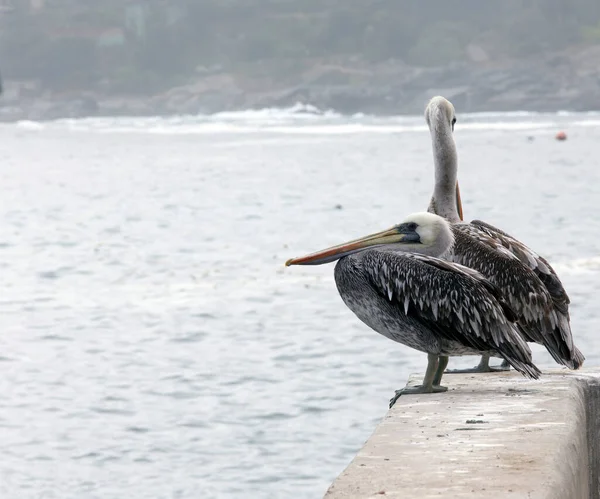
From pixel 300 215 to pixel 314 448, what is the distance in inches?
771

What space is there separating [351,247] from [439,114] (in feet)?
6.05

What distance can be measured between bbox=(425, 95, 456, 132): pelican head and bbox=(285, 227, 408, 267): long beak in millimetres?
1636

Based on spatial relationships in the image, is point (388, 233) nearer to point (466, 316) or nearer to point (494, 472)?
point (466, 316)

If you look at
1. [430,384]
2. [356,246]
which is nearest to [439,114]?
[356,246]

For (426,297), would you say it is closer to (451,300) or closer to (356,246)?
(451,300)

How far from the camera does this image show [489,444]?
15.6 ft

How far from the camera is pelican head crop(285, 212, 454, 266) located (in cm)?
606

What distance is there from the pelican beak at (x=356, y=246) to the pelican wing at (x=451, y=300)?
0.62 ft

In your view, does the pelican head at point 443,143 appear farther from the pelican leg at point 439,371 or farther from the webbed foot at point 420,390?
the webbed foot at point 420,390

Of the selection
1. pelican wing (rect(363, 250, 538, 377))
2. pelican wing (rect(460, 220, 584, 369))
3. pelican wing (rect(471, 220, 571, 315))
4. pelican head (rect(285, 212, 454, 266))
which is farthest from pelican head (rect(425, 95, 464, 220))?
pelican wing (rect(363, 250, 538, 377))

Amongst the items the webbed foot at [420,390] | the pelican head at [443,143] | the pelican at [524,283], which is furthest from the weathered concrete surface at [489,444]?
the pelican head at [443,143]

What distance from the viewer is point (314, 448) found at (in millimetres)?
7754

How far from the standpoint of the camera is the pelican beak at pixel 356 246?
6055mm

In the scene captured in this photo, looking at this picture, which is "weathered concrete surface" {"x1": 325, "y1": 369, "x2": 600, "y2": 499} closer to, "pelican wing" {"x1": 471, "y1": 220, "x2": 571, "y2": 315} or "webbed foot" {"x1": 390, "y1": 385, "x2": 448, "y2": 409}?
"webbed foot" {"x1": 390, "y1": 385, "x2": 448, "y2": 409}
